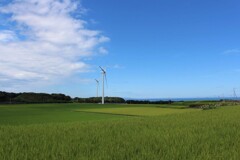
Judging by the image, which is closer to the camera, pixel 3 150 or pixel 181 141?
pixel 3 150

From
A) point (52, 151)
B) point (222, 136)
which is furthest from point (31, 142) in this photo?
point (222, 136)

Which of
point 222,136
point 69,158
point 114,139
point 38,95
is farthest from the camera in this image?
point 38,95

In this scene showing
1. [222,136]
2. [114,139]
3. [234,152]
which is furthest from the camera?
[222,136]

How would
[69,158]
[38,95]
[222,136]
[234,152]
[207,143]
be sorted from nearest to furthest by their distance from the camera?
[69,158] → [234,152] → [207,143] → [222,136] → [38,95]

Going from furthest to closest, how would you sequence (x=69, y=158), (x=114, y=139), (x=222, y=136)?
(x=222, y=136)
(x=114, y=139)
(x=69, y=158)

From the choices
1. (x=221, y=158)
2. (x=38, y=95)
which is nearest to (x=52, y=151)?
(x=221, y=158)

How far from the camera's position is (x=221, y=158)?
8109 mm

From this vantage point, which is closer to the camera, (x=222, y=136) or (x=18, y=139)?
(x=18, y=139)

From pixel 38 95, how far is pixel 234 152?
321ft

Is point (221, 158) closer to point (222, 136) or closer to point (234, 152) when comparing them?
point (234, 152)

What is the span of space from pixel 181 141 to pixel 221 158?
2.37 metres

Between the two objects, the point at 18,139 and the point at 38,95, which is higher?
the point at 38,95

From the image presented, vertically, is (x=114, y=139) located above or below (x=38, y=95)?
below

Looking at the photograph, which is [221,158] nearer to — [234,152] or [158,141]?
[234,152]
